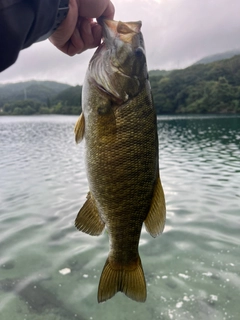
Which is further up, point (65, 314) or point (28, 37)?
point (28, 37)

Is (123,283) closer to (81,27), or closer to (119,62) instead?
(119,62)

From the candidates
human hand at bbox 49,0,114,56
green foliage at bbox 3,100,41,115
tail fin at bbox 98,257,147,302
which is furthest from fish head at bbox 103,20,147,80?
green foliage at bbox 3,100,41,115

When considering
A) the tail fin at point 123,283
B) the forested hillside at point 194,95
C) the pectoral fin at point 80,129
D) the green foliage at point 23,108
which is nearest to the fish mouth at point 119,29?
the pectoral fin at point 80,129

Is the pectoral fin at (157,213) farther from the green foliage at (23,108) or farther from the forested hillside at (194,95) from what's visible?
the green foliage at (23,108)

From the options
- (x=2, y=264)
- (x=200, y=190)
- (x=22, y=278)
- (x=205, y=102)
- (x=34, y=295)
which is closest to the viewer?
(x=34, y=295)

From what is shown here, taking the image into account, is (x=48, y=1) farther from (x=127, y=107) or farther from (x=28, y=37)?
(x=127, y=107)

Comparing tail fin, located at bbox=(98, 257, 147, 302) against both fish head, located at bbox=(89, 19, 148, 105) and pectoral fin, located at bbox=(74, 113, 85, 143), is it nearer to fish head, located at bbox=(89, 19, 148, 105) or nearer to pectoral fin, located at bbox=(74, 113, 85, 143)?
pectoral fin, located at bbox=(74, 113, 85, 143)

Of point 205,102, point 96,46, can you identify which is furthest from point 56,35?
point 205,102

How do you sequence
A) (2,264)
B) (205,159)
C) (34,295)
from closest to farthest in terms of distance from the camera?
Answer: (34,295), (2,264), (205,159)
